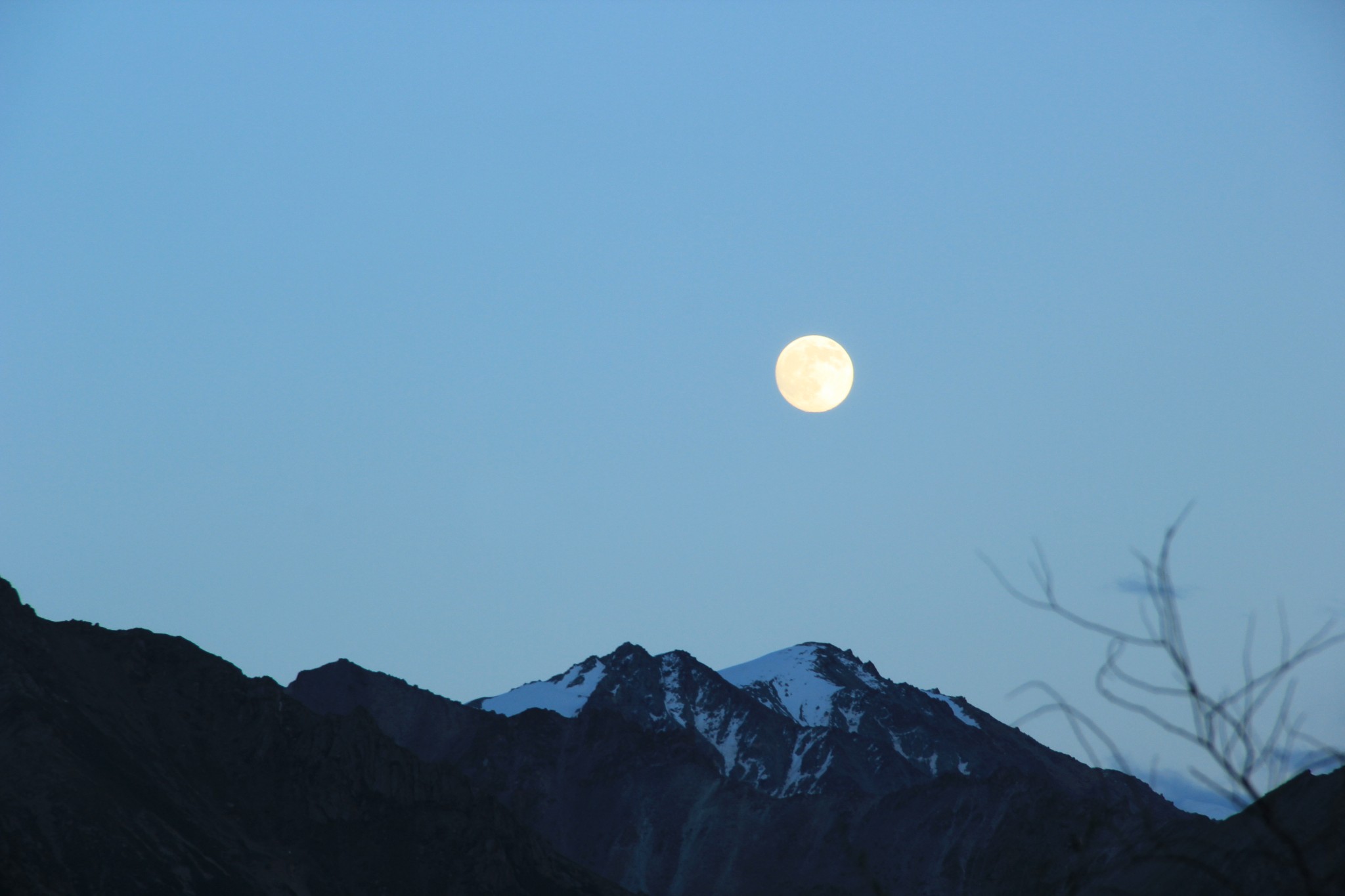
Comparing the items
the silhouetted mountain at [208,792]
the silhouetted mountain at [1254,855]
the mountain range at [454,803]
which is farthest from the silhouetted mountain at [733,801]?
the silhouetted mountain at [1254,855]

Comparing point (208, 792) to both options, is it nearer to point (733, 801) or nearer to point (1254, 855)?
point (733, 801)

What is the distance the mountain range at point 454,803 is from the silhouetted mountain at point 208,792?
0.73ft

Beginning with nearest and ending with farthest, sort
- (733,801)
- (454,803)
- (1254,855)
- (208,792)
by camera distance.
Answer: (1254,855) → (208,792) → (454,803) → (733,801)

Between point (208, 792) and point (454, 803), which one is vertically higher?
point (454, 803)

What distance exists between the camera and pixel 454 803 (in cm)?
12812

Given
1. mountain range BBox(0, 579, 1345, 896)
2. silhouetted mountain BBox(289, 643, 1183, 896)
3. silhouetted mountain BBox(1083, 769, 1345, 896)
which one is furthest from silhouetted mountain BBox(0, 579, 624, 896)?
silhouetted mountain BBox(1083, 769, 1345, 896)

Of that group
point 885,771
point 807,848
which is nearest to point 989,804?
point 807,848

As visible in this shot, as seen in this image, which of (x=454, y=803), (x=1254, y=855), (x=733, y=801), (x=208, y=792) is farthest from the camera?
(x=733, y=801)

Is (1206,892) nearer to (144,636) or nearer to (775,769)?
(144,636)

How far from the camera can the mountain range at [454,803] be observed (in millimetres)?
91938

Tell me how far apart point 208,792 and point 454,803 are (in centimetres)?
2343

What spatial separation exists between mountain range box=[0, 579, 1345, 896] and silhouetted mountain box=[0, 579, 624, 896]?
22 cm

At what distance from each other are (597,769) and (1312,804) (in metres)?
112

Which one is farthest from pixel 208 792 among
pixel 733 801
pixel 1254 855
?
pixel 1254 855
